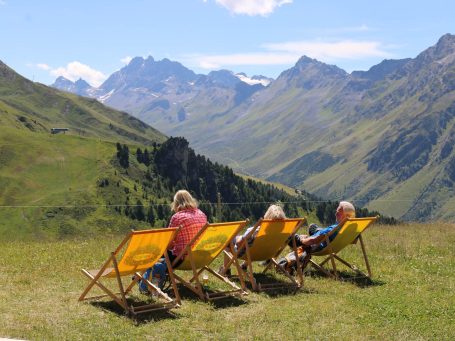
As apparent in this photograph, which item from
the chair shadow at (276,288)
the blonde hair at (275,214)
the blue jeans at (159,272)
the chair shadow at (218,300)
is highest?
the blonde hair at (275,214)

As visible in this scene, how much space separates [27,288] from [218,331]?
18.5 ft

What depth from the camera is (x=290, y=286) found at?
15289 mm

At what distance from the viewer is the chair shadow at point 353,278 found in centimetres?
1628

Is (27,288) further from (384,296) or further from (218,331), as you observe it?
(384,296)

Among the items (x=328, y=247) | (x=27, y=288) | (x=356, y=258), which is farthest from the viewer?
(x=356, y=258)

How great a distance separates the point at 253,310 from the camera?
1258 cm

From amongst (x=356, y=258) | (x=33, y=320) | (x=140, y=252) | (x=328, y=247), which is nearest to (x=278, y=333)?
(x=140, y=252)

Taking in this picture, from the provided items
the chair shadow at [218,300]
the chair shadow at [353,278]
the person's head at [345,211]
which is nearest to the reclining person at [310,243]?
the person's head at [345,211]

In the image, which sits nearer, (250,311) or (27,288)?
(250,311)

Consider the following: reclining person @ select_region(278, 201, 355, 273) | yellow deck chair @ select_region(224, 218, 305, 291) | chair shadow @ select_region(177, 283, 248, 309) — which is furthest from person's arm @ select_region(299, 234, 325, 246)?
chair shadow @ select_region(177, 283, 248, 309)

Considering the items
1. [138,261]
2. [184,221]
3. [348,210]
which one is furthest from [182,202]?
[348,210]

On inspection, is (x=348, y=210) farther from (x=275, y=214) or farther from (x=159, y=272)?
(x=159, y=272)

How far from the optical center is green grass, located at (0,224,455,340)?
34.5 feet

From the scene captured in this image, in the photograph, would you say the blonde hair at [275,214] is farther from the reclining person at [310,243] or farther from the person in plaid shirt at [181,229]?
the person in plaid shirt at [181,229]
